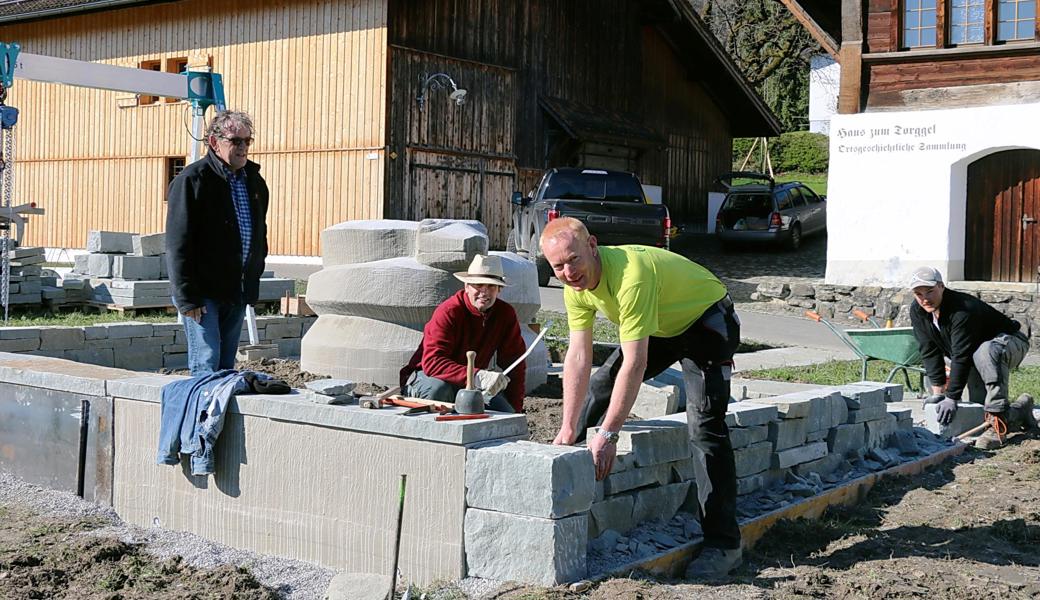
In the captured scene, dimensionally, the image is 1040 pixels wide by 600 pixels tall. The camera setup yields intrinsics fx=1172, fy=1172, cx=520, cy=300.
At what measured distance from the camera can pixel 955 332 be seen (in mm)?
7777

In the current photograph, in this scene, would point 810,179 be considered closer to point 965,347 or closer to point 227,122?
point 965,347

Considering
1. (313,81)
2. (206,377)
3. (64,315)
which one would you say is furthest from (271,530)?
(313,81)

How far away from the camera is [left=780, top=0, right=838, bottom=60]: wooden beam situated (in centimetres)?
1667

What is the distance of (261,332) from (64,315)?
2953 mm

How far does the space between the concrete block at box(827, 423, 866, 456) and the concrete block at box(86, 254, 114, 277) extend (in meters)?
9.32

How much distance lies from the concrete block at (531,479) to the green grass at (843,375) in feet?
19.0

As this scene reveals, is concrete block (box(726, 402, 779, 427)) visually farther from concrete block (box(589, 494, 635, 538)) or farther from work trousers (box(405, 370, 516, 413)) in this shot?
work trousers (box(405, 370, 516, 413))

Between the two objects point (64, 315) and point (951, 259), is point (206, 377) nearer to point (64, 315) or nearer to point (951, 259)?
point (64, 315)

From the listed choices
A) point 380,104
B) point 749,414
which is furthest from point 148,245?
point 749,414

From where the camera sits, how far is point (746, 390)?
28.4ft

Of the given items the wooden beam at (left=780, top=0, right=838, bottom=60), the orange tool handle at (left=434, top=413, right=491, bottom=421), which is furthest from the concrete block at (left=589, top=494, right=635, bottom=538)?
the wooden beam at (left=780, top=0, right=838, bottom=60)

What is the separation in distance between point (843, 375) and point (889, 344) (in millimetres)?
1586

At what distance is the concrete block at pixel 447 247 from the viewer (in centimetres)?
830

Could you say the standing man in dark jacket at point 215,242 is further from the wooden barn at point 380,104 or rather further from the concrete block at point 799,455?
the wooden barn at point 380,104
